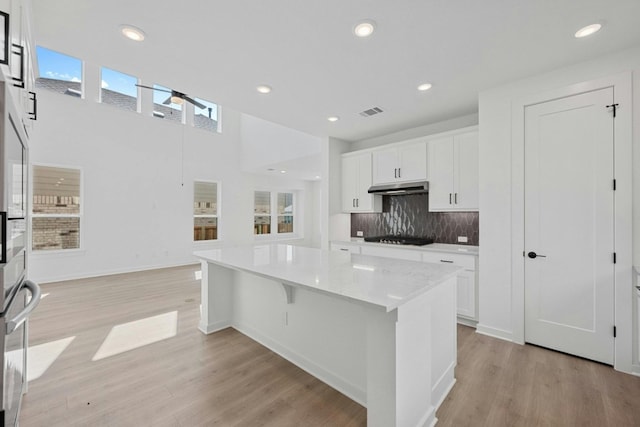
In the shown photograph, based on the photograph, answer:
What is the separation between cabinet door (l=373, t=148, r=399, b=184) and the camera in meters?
4.14

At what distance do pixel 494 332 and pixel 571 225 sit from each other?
131 centimetres

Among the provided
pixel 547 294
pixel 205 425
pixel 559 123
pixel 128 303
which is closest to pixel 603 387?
pixel 547 294

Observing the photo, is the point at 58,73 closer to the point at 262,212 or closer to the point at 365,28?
the point at 262,212

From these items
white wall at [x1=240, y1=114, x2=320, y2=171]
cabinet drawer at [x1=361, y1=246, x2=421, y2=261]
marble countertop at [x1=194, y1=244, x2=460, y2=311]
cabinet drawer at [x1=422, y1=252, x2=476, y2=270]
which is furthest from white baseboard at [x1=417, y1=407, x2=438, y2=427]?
white wall at [x1=240, y1=114, x2=320, y2=171]

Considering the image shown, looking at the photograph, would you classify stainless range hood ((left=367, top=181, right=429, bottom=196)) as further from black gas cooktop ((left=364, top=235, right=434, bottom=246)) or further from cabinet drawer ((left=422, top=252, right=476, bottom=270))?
cabinet drawer ((left=422, top=252, right=476, bottom=270))

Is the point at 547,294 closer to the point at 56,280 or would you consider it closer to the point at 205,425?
the point at 205,425

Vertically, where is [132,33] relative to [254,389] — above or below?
above

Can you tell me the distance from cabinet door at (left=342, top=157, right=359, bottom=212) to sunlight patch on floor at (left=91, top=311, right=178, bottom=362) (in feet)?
10.1

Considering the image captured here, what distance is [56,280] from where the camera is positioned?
5.04 m

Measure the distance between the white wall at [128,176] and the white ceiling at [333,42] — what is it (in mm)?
4021

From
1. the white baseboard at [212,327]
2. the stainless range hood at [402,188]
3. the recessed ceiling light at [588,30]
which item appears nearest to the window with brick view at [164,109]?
the stainless range hood at [402,188]

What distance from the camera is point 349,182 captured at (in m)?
4.78

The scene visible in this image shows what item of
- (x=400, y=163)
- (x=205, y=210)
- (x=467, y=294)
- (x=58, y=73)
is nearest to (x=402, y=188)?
(x=400, y=163)

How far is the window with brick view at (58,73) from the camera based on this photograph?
507 centimetres
